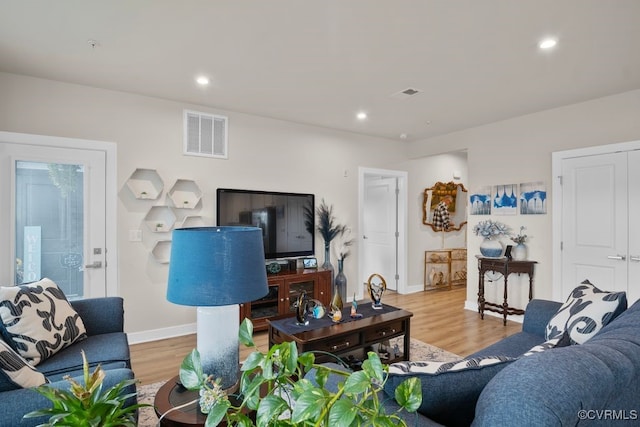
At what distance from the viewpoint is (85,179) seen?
3.26m

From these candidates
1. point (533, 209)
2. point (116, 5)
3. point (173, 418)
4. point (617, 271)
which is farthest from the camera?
point (533, 209)

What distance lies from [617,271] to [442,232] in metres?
2.91

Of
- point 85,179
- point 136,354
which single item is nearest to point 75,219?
point 85,179

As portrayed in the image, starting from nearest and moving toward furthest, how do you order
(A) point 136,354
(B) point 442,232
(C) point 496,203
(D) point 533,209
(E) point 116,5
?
(E) point 116,5 → (A) point 136,354 → (D) point 533,209 → (C) point 496,203 → (B) point 442,232

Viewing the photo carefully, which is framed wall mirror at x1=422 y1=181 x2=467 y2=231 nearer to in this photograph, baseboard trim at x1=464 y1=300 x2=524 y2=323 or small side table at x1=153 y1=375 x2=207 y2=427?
baseboard trim at x1=464 y1=300 x2=524 y2=323

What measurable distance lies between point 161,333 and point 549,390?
3.77 m

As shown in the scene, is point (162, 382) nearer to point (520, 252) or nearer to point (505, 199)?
point (520, 252)

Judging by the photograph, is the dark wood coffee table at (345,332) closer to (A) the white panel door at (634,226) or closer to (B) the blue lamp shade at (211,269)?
(B) the blue lamp shade at (211,269)

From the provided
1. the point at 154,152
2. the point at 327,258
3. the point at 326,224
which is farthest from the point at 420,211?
the point at 154,152

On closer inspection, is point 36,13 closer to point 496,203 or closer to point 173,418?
point 173,418

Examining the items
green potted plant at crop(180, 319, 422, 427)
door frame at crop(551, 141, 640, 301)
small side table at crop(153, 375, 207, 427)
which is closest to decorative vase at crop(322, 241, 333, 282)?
door frame at crop(551, 141, 640, 301)

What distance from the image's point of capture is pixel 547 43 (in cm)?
244

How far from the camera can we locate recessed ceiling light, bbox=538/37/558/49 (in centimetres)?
240

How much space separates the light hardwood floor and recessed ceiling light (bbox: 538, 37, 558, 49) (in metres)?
2.65
